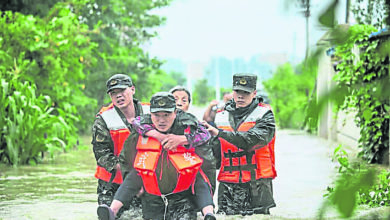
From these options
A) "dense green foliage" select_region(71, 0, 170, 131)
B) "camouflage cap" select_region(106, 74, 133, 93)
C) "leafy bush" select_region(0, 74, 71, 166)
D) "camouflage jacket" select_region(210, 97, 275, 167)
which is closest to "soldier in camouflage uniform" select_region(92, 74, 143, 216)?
"camouflage cap" select_region(106, 74, 133, 93)

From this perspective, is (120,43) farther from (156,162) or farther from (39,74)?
(156,162)

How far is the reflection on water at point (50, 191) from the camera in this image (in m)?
6.90

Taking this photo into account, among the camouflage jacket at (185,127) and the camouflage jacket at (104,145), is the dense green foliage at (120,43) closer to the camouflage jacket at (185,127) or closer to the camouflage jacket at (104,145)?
the camouflage jacket at (104,145)

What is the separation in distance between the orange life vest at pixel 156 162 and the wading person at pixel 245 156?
1.86 ft

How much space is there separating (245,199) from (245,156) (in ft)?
1.35

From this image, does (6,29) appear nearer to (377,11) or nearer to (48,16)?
(48,16)

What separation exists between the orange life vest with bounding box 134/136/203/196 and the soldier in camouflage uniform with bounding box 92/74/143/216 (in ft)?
1.39

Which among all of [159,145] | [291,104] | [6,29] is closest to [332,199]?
[159,145]

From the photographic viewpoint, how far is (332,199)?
1.09m

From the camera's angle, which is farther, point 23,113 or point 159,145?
point 23,113

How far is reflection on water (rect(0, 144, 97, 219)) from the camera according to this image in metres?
6.90

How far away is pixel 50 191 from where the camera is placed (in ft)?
28.4

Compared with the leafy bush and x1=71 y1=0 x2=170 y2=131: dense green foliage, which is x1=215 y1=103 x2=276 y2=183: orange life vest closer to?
the leafy bush

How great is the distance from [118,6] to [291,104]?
691 cm
